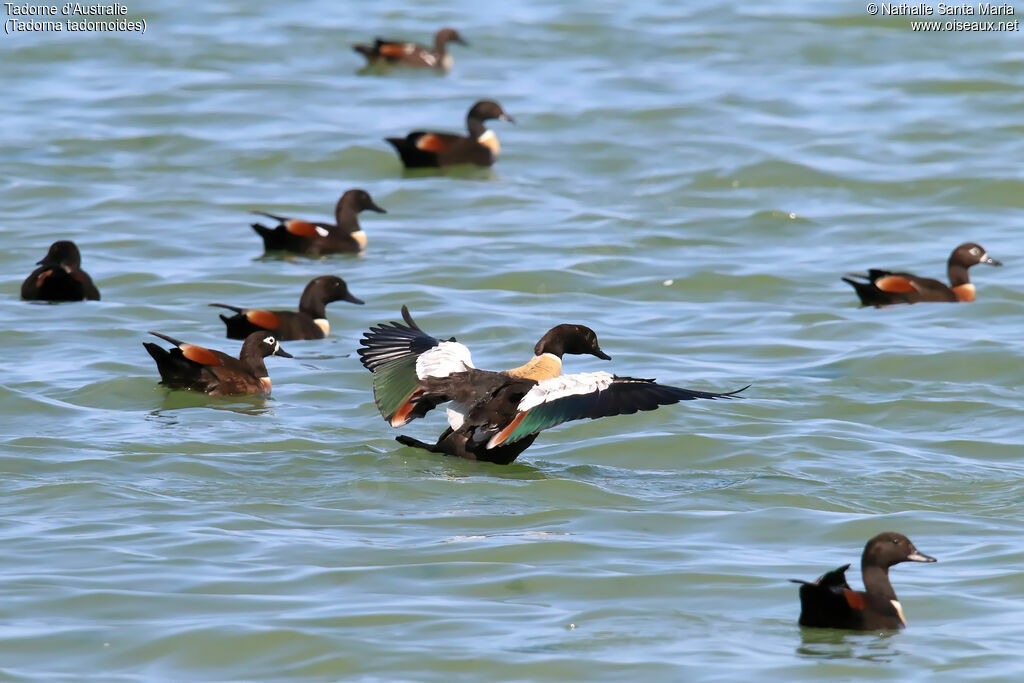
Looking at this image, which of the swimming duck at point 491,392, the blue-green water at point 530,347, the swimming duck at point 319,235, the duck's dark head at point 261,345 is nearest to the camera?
the blue-green water at point 530,347

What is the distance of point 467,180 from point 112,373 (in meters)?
7.33

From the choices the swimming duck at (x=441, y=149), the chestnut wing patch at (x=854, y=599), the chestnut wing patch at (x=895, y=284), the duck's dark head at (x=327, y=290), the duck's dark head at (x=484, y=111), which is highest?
the duck's dark head at (x=484, y=111)

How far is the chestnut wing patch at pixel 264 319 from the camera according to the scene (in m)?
12.2

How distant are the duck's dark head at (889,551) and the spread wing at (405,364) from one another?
286 cm

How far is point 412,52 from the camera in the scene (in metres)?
23.1

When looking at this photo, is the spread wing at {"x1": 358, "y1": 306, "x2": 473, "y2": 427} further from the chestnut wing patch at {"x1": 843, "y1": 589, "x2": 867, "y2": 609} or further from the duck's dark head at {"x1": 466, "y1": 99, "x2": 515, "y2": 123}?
the duck's dark head at {"x1": 466, "y1": 99, "x2": 515, "y2": 123}

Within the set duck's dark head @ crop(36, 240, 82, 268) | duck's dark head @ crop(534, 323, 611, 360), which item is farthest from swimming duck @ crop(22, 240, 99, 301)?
duck's dark head @ crop(534, 323, 611, 360)

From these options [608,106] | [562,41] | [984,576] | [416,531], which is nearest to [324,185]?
[608,106]

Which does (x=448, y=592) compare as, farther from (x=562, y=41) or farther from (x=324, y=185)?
(x=562, y=41)

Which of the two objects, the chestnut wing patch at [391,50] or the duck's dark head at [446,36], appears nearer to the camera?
the chestnut wing patch at [391,50]

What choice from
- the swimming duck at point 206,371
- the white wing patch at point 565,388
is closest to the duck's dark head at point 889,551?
the white wing patch at point 565,388

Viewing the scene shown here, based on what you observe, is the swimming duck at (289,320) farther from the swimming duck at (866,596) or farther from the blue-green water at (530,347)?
the swimming duck at (866,596)

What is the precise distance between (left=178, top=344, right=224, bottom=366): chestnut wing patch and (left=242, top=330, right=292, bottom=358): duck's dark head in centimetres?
35

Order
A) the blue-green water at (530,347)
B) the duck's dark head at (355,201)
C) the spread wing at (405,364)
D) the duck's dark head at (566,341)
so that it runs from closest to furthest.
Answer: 1. the blue-green water at (530,347)
2. the spread wing at (405,364)
3. the duck's dark head at (566,341)
4. the duck's dark head at (355,201)
